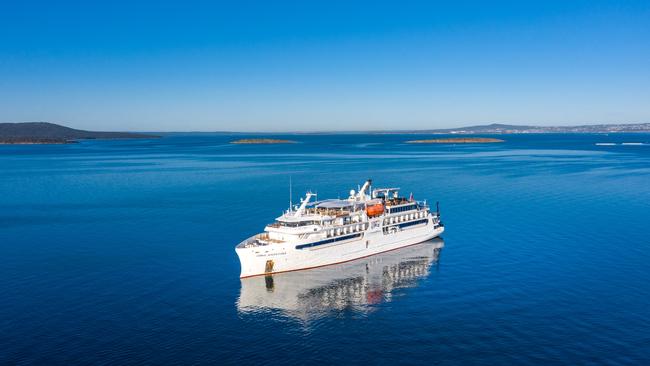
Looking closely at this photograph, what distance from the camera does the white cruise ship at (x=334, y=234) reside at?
44406 mm

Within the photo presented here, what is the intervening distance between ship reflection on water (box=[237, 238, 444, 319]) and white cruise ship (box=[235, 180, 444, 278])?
41.5 inches

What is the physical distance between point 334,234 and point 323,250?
2.36m

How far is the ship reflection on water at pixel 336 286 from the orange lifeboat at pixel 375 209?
185 inches

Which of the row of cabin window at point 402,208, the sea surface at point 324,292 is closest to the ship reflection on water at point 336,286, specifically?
the sea surface at point 324,292

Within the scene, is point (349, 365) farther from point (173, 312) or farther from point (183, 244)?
point (183, 244)

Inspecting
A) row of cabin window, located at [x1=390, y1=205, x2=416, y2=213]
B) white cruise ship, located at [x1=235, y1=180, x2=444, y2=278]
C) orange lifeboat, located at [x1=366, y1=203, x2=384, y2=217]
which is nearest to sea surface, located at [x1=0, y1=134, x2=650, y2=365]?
white cruise ship, located at [x1=235, y1=180, x2=444, y2=278]

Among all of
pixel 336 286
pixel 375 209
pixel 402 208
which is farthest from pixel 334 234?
pixel 402 208

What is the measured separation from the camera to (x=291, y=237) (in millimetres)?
45719

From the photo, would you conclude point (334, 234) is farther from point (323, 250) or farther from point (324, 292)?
point (324, 292)

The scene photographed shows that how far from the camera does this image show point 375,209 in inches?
2109

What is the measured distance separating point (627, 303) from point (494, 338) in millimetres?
12906

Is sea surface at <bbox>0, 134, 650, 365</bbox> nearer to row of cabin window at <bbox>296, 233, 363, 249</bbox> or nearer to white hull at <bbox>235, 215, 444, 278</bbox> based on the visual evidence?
→ white hull at <bbox>235, 215, 444, 278</bbox>

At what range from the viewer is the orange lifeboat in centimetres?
5303

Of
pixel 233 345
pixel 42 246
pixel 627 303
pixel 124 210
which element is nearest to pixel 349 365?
pixel 233 345
